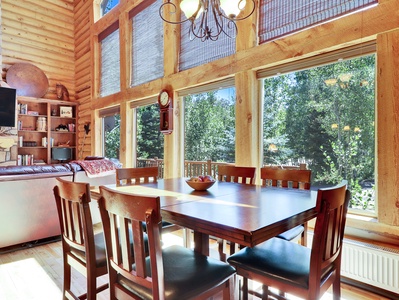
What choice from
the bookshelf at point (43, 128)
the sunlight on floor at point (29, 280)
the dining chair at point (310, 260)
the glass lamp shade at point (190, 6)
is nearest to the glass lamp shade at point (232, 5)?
the glass lamp shade at point (190, 6)

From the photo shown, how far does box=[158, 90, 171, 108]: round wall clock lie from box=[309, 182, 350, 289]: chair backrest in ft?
10.2

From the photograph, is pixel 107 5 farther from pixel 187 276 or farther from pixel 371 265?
pixel 371 265

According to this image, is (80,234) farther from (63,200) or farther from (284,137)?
(284,137)

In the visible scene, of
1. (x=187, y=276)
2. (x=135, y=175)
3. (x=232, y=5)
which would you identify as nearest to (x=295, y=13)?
(x=232, y=5)

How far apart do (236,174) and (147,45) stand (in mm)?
3304

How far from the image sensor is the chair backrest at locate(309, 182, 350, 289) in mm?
1199

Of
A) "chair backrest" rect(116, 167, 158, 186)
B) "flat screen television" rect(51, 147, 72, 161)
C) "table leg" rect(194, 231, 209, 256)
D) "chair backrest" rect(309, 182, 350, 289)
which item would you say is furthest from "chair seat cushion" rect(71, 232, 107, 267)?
"flat screen television" rect(51, 147, 72, 161)

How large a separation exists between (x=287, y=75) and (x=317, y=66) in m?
0.34

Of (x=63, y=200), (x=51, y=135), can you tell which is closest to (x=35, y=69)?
(x=51, y=135)

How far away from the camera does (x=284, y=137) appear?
291 cm

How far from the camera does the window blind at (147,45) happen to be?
450 cm

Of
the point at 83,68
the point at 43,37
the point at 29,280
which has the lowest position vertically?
the point at 29,280

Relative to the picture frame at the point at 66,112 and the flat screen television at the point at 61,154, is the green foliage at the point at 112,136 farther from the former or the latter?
the picture frame at the point at 66,112

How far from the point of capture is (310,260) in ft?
4.17
